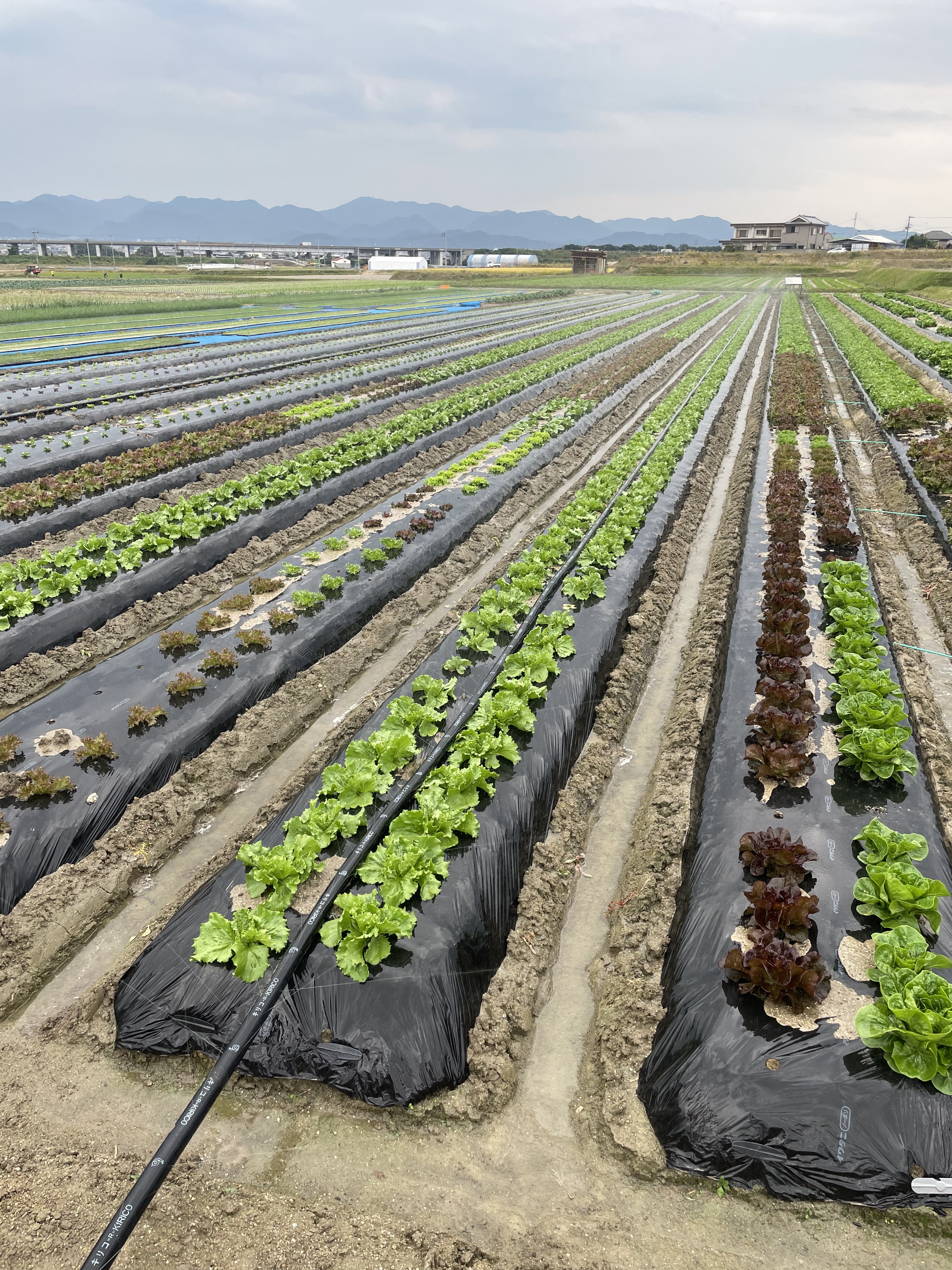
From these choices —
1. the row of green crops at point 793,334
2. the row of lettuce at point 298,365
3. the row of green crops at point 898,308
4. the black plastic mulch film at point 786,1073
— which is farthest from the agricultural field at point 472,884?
the row of green crops at point 898,308

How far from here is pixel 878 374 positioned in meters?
26.9

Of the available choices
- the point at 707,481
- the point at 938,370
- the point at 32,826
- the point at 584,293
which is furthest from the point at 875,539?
the point at 584,293

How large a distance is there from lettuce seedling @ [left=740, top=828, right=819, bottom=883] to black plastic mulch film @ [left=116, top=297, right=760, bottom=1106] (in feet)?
6.68

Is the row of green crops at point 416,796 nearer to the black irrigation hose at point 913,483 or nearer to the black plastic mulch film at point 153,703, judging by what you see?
the black plastic mulch film at point 153,703

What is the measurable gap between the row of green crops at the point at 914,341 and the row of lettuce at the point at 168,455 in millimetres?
18887

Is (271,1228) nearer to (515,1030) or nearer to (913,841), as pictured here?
(515,1030)

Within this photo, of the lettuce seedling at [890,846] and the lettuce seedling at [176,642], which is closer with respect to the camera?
the lettuce seedling at [890,846]

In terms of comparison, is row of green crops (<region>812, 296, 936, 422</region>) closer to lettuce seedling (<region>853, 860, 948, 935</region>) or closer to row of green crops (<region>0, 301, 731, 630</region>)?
row of green crops (<region>0, 301, 731, 630</region>)

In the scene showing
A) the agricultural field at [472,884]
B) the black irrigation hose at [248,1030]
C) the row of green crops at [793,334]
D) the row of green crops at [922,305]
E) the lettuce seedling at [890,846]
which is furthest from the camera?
the row of green crops at [922,305]

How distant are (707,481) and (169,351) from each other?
1118 inches

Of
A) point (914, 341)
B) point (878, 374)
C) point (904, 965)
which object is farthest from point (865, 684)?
point (914, 341)

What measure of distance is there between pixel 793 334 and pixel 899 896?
1733 inches

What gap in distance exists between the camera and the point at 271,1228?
432 centimetres

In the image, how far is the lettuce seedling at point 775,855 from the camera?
5.82 meters
